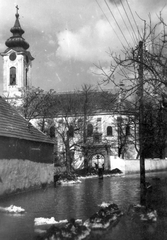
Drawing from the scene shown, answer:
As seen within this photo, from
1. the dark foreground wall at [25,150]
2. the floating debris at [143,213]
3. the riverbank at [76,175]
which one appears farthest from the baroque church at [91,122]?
the floating debris at [143,213]

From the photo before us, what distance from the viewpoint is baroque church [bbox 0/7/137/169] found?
48.3 metres

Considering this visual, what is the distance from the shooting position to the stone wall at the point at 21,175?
58.7 ft

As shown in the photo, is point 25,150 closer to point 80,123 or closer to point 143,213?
point 143,213

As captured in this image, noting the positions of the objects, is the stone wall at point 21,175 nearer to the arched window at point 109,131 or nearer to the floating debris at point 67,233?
the floating debris at point 67,233

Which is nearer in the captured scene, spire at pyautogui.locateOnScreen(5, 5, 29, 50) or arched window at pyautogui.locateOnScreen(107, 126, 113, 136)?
spire at pyautogui.locateOnScreen(5, 5, 29, 50)

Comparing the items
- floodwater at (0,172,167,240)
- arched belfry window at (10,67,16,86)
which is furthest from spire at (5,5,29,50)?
floodwater at (0,172,167,240)

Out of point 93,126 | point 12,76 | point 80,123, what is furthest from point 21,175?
point 12,76

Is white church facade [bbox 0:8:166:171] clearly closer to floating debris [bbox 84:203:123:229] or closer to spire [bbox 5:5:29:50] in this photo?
spire [bbox 5:5:29:50]

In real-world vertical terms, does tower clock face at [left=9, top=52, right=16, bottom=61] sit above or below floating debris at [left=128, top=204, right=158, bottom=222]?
above

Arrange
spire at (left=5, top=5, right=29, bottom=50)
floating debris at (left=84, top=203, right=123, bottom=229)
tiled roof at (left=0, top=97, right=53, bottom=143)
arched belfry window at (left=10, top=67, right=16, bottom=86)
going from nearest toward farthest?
floating debris at (left=84, top=203, right=123, bottom=229) → tiled roof at (left=0, top=97, right=53, bottom=143) → spire at (left=5, top=5, right=29, bottom=50) → arched belfry window at (left=10, top=67, right=16, bottom=86)

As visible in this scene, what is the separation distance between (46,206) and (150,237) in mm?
6421

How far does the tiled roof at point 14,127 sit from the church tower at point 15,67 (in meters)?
38.0

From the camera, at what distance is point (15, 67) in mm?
62438

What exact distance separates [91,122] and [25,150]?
112 feet
